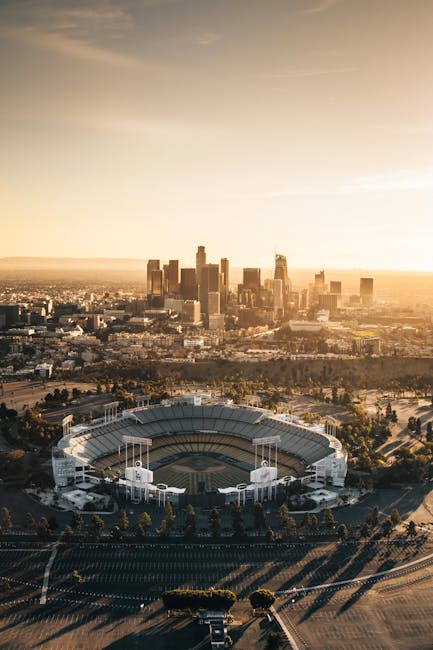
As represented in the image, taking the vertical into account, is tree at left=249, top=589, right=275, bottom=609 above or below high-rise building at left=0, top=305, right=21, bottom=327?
below

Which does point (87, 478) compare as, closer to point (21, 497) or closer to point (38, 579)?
point (21, 497)

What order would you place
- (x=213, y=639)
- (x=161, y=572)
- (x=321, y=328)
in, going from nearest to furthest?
(x=213, y=639) < (x=161, y=572) < (x=321, y=328)

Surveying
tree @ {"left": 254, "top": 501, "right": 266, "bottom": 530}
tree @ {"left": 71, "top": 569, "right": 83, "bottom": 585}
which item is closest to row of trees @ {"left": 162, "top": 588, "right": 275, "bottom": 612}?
tree @ {"left": 71, "top": 569, "right": 83, "bottom": 585}

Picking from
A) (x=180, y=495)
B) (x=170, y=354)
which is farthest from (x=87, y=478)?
(x=170, y=354)

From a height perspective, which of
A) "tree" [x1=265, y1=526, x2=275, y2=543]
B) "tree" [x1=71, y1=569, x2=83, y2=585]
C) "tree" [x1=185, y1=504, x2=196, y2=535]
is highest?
"tree" [x1=185, y1=504, x2=196, y2=535]

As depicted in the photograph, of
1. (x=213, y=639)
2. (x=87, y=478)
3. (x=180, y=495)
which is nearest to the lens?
(x=213, y=639)

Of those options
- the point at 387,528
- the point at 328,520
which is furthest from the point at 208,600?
the point at 387,528

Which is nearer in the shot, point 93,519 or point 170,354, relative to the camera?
point 93,519

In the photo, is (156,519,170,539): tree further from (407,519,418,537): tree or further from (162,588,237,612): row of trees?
(407,519,418,537): tree
